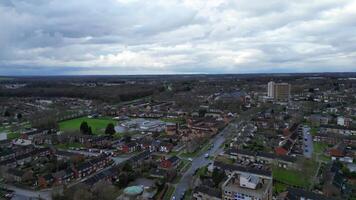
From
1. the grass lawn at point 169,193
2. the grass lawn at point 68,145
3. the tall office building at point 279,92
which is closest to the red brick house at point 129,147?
the grass lawn at point 68,145

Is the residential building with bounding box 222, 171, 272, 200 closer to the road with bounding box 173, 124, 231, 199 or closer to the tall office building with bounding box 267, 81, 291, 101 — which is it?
the road with bounding box 173, 124, 231, 199

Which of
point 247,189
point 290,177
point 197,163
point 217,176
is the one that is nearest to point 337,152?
point 290,177

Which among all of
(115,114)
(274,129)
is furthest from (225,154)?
(115,114)

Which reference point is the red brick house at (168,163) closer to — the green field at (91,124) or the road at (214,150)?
the road at (214,150)

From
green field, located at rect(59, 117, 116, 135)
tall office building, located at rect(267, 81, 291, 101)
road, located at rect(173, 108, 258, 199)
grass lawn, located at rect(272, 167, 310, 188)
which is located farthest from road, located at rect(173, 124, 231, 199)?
tall office building, located at rect(267, 81, 291, 101)

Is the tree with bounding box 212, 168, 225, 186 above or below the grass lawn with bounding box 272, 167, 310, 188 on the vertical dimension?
above

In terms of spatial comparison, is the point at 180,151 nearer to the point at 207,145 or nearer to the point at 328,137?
the point at 207,145

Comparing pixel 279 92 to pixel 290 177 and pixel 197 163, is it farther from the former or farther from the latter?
pixel 290 177

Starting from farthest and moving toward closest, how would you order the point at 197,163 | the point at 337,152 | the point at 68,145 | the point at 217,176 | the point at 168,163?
the point at 68,145 < the point at 337,152 < the point at 197,163 < the point at 168,163 < the point at 217,176
